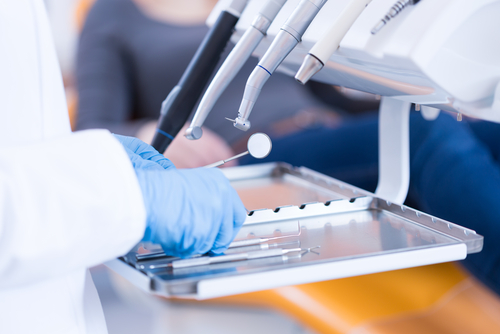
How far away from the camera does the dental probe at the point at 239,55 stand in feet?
1.55

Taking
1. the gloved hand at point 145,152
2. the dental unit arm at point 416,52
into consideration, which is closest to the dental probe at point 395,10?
the dental unit arm at point 416,52

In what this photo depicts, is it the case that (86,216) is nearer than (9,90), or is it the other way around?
(86,216)

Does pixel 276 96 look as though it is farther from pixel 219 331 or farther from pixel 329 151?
pixel 219 331

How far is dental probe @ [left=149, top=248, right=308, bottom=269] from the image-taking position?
361 mm

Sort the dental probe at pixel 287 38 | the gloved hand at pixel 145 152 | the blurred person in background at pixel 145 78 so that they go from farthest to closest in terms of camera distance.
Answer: the blurred person in background at pixel 145 78 → the gloved hand at pixel 145 152 → the dental probe at pixel 287 38

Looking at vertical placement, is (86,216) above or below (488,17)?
below

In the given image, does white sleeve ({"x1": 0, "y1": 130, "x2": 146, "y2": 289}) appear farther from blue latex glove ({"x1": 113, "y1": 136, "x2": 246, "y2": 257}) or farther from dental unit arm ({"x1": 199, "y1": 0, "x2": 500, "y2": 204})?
dental unit arm ({"x1": 199, "y1": 0, "x2": 500, "y2": 204})

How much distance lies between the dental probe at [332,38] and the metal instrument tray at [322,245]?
152mm

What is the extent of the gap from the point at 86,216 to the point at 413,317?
0.40 metres

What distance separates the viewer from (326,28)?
0.41 metres

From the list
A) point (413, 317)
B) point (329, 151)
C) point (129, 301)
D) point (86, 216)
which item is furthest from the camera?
point (129, 301)

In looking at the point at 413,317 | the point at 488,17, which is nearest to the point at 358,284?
the point at 413,317

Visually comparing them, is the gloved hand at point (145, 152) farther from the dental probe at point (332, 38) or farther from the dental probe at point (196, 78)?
the dental probe at point (332, 38)

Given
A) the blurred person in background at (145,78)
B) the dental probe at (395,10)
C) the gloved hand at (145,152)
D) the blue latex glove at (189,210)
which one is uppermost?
the blurred person in background at (145,78)
